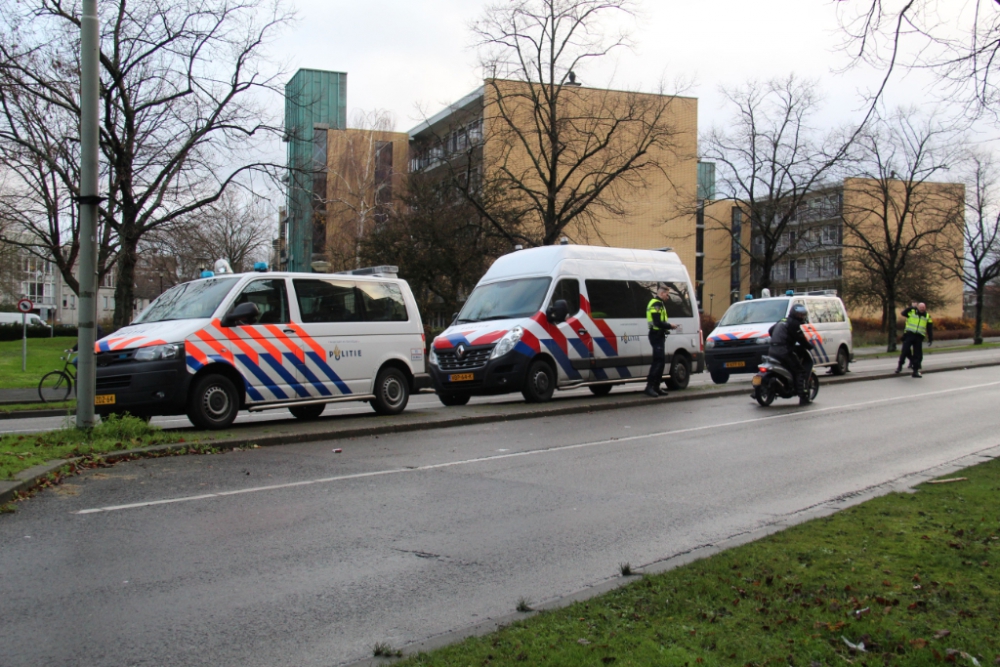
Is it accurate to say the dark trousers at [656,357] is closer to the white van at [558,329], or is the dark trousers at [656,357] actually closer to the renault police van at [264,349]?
the white van at [558,329]

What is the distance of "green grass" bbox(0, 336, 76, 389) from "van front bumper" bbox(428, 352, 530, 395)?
14.5 metres

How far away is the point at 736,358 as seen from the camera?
2059 centimetres

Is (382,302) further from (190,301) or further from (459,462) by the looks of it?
(459,462)

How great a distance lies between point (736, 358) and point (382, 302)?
9905 millimetres

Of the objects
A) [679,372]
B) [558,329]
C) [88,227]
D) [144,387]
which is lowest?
[679,372]

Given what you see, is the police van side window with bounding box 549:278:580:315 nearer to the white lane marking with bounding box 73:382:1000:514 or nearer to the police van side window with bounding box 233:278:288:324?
the white lane marking with bounding box 73:382:1000:514

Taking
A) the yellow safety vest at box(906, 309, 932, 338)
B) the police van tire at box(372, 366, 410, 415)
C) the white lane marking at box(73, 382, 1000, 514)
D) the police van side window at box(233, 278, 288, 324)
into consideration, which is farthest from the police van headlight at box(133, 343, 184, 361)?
the yellow safety vest at box(906, 309, 932, 338)

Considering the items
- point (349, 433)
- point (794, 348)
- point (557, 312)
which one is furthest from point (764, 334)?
point (349, 433)

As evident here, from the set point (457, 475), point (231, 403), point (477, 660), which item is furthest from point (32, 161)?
point (477, 660)

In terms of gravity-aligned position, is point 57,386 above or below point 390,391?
below

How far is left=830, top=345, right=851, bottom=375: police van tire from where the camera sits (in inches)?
904

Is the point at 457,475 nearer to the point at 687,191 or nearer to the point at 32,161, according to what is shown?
the point at 32,161

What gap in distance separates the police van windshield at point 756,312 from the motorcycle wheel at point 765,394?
5.99 metres

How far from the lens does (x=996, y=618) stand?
13.6 feet
